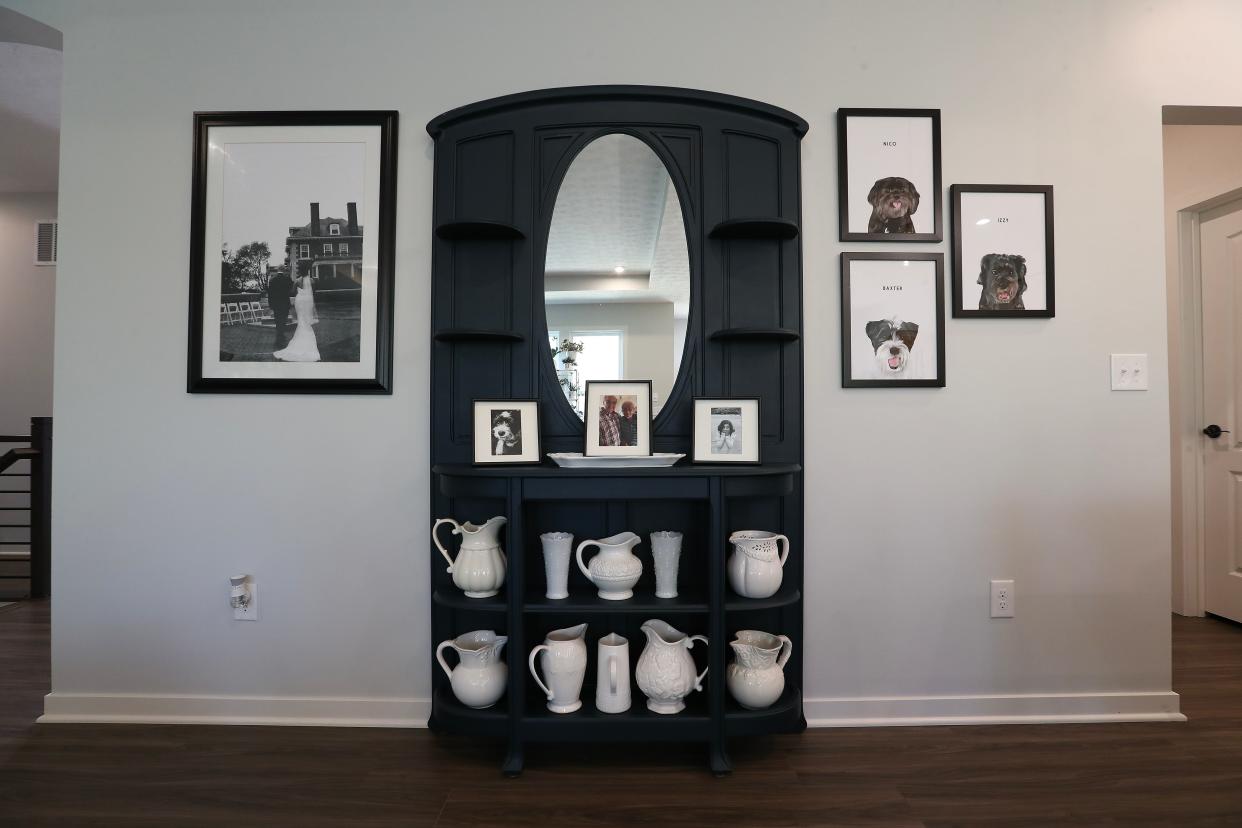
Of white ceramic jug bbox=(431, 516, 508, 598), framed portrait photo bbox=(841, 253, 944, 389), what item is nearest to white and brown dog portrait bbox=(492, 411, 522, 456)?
white ceramic jug bbox=(431, 516, 508, 598)

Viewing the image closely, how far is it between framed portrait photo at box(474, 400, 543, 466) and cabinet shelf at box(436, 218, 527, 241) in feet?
1.67

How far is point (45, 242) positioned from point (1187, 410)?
7.27 meters

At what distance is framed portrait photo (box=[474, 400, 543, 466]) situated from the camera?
1.85 meters

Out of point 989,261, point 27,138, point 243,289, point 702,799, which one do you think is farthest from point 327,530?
point 27,138

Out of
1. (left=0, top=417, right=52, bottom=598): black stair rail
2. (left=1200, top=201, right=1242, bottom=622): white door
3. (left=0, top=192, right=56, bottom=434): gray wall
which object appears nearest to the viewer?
(left=1200, top=201, right=1242, bottom=622): white door

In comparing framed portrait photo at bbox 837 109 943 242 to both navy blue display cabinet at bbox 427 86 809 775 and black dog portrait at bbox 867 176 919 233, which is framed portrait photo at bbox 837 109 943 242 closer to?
black dog portrait at bbox 867 176 919 233

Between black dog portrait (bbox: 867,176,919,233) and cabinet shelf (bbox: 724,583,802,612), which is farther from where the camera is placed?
black dog portrait (bbox: 867,176,919,233)

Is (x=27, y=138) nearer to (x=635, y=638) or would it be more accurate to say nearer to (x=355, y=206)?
(x=355, y=206)

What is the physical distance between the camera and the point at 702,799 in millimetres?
1576

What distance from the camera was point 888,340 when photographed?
200cm

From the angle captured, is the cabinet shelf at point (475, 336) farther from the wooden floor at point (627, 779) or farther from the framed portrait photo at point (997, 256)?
the framed portrait photo at point (997, 256)

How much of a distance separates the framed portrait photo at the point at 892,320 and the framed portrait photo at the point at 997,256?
0.10m

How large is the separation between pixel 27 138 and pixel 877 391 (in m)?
4.95

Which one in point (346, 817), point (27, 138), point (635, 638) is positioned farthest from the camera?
point (27, 138)
